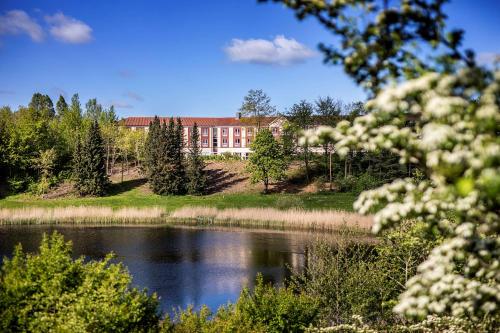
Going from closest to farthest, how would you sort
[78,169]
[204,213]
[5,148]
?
[204,213]
[78,169]
[5,148]

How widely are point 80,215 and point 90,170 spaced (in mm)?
17914

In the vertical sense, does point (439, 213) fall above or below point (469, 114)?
below

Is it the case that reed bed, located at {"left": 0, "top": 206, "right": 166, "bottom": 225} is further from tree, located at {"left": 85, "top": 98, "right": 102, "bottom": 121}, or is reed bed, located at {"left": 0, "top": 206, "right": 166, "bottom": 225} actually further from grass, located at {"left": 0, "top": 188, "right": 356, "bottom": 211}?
tree, located at {"left": 85, "top": 98, "right": 102, "bottom": 121}

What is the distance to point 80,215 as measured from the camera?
45094 mm

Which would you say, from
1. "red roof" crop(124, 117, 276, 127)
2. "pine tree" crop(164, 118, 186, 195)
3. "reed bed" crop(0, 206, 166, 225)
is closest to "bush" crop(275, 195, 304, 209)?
"reed bed" crop(0, 206, 166, 225)

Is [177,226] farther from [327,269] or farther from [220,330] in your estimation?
[220,330]

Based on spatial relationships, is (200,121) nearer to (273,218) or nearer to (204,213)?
(204,213)

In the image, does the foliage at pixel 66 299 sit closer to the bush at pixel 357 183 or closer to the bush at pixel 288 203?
the bush at pixel 288 203

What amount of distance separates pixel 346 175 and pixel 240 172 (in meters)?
16.8

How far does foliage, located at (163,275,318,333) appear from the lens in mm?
11836

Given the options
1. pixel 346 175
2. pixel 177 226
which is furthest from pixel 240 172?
pixel 177 226

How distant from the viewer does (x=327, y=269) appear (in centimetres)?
1627

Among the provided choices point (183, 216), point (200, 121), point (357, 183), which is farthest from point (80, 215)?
point (200, 121)

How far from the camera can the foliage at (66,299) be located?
995cm
